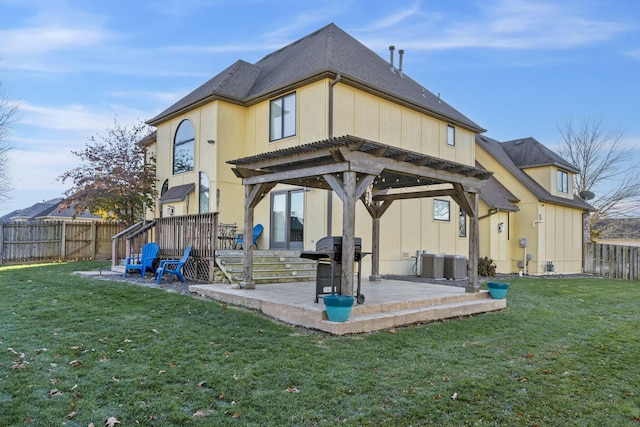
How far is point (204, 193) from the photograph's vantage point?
47.4 feet

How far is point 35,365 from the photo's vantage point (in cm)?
431

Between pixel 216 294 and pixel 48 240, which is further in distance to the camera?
pixel 48 240

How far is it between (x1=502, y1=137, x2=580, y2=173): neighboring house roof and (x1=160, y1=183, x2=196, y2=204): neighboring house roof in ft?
51.3

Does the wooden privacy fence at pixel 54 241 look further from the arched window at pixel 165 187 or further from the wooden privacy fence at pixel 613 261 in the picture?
the wooden privacy fence at pixel 613 261

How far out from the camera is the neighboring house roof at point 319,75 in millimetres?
12266

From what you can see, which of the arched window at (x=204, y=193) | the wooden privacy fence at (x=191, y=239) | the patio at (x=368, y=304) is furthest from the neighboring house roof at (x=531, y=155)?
the wooden privacy fence at (x=191, y=239)

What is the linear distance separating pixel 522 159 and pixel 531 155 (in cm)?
44

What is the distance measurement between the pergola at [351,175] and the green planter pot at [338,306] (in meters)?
0.49

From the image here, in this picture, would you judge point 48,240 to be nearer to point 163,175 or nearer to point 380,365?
point 163,175

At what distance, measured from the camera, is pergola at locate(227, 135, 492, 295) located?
654cm

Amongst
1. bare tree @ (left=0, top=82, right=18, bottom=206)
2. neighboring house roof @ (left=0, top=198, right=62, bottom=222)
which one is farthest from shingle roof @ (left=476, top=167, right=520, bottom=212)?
neighboring house roof @ (left=0, top=198, right=62, bottom=222)

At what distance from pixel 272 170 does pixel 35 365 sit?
5.42 m

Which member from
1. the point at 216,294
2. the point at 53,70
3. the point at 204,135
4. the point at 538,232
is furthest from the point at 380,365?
the point at 53,70

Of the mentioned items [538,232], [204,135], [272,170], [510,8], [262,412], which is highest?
[510,8]
